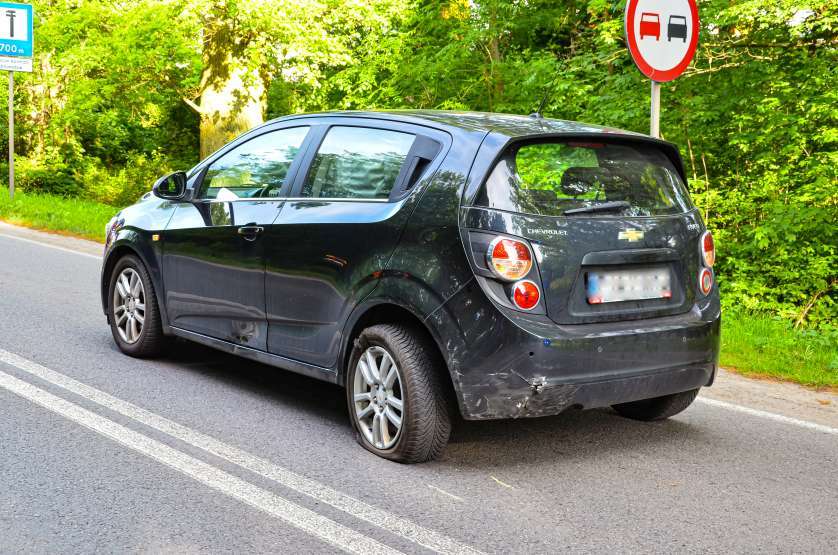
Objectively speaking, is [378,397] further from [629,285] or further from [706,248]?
[706,248]

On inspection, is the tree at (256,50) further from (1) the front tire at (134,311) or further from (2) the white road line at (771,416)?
(2) the white road line at (771,416)

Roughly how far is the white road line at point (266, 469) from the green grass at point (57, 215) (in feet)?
29.4

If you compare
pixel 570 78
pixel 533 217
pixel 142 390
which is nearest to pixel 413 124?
pixel 533 217

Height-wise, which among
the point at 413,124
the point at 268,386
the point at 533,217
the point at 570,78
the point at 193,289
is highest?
the point at 570,78

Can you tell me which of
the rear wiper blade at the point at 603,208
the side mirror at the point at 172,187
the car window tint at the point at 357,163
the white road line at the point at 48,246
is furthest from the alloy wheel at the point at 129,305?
the white road line at the point at 48,246

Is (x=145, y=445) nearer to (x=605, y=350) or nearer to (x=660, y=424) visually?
(x=605, y=350)

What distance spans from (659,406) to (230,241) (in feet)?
8.69

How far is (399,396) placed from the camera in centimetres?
480

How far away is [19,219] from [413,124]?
14034 millimetres

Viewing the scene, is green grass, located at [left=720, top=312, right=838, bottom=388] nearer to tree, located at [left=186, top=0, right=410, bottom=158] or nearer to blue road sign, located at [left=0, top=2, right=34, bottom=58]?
tree, located at [left=186, top=0, right=410, bottom=158]

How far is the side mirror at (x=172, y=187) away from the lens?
6.48 m

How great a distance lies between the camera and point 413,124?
5.10 metres

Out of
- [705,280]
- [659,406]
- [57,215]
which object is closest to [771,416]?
[659,406]

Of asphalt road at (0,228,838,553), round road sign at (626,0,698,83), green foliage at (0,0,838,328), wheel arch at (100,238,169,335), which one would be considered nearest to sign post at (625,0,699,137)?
round road sign at (626,0,698,83)
